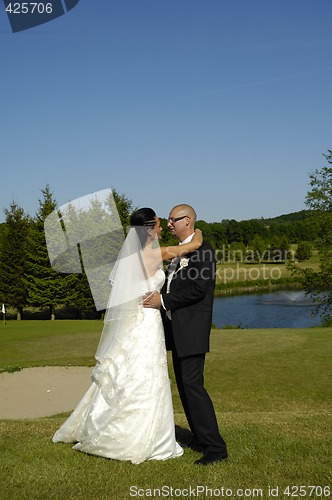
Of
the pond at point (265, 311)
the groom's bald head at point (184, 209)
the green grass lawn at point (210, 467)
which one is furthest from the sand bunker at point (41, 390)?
the pond at point (265, 311)

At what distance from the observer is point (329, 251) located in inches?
1399

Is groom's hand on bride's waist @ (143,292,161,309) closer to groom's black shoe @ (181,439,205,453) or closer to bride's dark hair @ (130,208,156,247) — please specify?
bride's dark hair @ (130,208,156,247)

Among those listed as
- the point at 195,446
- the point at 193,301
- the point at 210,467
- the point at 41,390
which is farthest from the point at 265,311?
Result: the point at 210,467

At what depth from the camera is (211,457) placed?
5.11m

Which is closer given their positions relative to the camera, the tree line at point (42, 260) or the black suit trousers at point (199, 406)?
the black suit trousers at point (199, 406)

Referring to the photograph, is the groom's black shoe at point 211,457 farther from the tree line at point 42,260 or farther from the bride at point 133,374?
the tree line at point 42,260

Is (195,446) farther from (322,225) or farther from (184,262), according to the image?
(322,225)

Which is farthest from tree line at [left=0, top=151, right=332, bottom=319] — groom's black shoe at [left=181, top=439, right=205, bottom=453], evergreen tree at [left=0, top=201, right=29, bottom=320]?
groom's black shoe at [left=181, top=439, right=205, bottom=453]

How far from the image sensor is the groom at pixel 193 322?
17.0 ft

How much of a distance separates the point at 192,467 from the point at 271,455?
2.69 feet

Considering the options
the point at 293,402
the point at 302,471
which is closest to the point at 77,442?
the point at 302,471

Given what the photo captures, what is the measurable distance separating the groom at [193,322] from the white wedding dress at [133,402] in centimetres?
20

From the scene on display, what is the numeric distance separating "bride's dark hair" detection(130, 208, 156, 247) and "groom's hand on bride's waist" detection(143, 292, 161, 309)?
563mm

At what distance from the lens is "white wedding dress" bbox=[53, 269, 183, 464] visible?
203 inches
